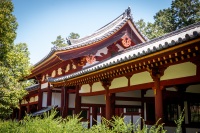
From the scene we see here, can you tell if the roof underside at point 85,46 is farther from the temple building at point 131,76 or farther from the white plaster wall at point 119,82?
the white plaster wall at point 119,82

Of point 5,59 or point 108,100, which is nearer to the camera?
point 108,100

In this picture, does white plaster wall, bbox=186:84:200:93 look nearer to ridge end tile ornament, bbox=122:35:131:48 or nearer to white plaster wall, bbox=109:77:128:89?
white plaster wall, bbox=109:77:128:89

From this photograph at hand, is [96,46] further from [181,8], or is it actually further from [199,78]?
[181,8]

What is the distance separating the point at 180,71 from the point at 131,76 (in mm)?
2484

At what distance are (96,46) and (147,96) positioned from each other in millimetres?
4541

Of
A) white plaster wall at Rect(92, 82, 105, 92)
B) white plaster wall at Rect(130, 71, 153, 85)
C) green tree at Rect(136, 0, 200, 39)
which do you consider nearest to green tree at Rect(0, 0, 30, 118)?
white plaster wall at Rect(92, 82, 105, 92)

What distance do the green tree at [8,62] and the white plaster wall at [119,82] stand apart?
7894mm

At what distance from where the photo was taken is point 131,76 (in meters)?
8.81

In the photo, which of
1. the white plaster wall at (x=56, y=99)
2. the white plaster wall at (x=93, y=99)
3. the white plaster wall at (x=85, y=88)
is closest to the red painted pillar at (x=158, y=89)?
the white plaster wall at (x=85, y=88)

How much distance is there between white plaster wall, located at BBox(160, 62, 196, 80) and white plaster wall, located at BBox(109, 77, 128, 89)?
6.93 ft

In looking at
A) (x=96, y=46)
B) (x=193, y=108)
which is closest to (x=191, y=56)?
(x=193, y=108)

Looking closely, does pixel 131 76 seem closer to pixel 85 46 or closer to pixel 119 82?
pixel 119 82

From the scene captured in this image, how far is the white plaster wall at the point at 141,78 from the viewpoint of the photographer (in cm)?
793

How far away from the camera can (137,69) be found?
26.4ft
